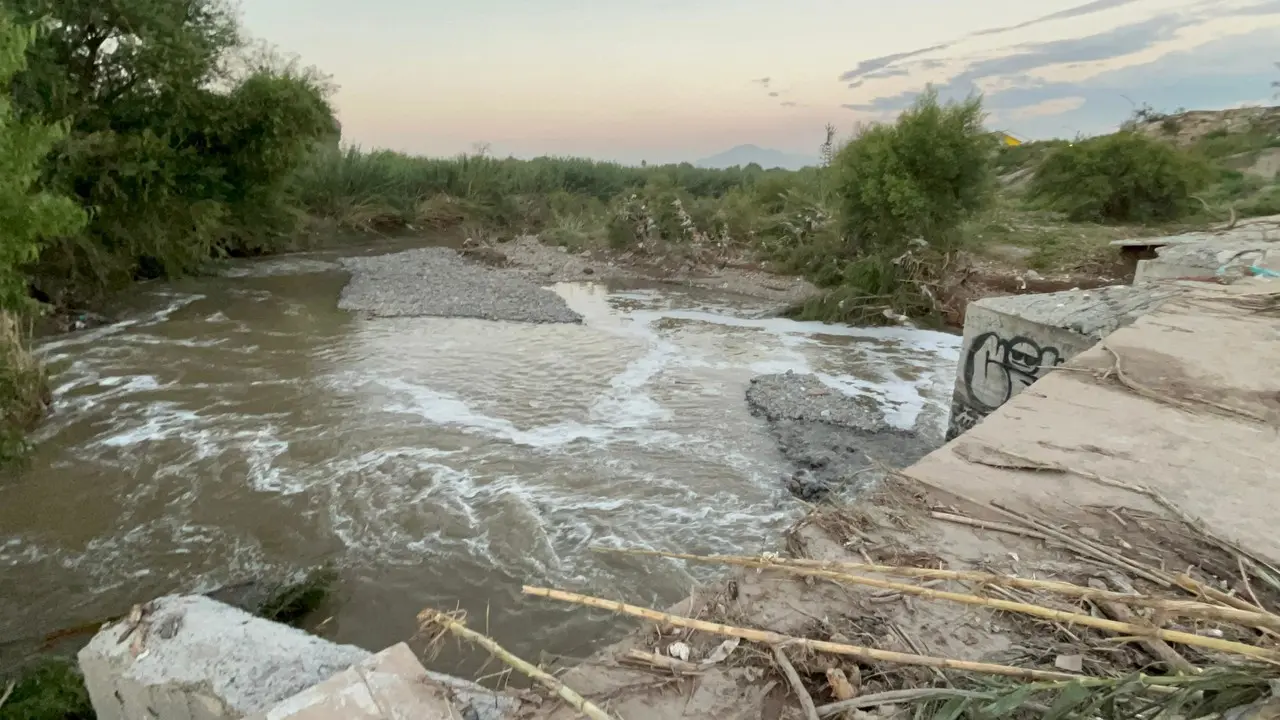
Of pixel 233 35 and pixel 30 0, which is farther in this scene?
pixel 233 35

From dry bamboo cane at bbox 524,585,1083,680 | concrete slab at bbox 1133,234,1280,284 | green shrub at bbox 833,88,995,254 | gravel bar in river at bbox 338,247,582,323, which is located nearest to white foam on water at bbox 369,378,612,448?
gravel bar in river at bbox 338,247,582,323

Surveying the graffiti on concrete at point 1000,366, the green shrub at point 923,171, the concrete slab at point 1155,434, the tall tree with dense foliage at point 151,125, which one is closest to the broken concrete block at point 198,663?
the concrete slab at point 1155,434

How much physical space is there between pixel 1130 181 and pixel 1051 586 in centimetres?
2008

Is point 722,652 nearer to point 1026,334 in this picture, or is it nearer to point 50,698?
point 50,698

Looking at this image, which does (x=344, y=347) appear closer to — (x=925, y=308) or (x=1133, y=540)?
(x=925, y=308)

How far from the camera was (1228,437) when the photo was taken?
288 centimetres

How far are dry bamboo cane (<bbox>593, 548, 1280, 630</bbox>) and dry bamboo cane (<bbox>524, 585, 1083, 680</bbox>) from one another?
169 millimetres

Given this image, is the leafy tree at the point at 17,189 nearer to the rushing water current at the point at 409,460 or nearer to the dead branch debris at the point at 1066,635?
the rushing water current at the point at 409,460

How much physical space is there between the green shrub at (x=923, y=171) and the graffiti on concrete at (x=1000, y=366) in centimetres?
613

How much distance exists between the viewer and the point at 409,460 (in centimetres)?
643

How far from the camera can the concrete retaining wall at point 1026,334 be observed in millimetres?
4910

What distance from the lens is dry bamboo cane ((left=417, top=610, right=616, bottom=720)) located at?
4.94 feet

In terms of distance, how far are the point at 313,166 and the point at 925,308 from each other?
1625 cm

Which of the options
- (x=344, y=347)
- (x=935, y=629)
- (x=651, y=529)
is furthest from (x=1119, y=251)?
(x=935, y=629)
